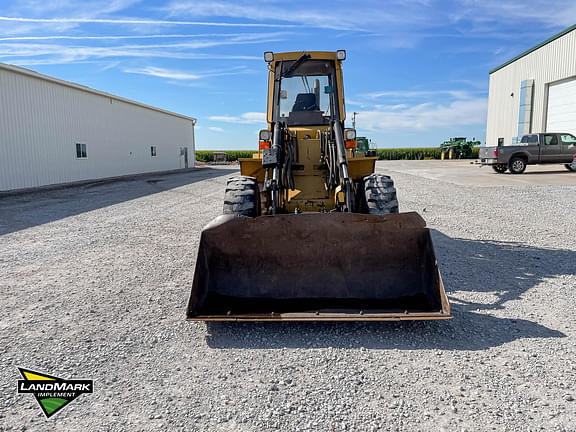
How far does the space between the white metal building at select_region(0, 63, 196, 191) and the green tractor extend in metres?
28.7

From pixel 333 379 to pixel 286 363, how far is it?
399 mm

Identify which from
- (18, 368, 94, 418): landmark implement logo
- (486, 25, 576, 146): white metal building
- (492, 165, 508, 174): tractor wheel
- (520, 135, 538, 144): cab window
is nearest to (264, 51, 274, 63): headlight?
(18, 368, 94, 418): landmark implement logo

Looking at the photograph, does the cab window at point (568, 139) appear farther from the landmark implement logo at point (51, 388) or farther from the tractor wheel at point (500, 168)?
the landmark implement logo at point (51, 388)

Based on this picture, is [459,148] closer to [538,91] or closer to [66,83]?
[538,91]

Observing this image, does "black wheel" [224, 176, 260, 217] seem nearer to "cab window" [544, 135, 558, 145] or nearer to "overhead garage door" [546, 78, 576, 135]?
"cab window" [544, 135, 558, 145]

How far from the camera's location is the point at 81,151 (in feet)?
71.5

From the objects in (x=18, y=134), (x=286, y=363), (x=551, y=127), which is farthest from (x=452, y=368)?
(x=551, y=127)

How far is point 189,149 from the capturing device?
40562 mm

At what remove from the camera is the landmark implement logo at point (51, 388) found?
2.72 meters

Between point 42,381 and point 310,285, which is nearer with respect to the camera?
point 42,381

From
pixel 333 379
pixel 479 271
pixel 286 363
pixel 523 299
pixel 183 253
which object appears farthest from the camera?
pixel 183 253

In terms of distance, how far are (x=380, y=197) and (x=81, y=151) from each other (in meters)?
20.3

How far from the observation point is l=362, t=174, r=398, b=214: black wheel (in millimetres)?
5309

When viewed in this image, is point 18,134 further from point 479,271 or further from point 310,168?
point 479,271
